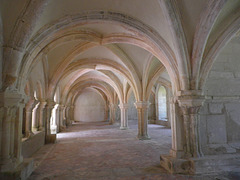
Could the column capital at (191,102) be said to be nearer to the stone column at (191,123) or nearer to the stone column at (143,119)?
the stone column at (191,123)

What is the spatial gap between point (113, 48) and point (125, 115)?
663 cm

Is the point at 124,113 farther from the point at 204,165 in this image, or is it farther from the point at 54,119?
the point at 204,165

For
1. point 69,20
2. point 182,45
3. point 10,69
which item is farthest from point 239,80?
point 10,69

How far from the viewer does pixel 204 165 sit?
3797mm

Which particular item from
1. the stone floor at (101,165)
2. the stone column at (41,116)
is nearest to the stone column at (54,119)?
the stone column at (41,116)

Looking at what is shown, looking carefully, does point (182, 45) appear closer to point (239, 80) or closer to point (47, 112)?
point (239, 80)

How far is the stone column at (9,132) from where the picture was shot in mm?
3230

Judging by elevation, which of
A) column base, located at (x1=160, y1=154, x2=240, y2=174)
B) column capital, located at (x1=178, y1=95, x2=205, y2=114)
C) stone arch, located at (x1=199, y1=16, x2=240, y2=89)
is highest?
stone arch, located at (x1=199, y1=16, x2=240, y2=89)

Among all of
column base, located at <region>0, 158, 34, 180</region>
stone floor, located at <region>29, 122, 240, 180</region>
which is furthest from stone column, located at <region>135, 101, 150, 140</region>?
column base, located at <region>0, 158, 34, 180</region>

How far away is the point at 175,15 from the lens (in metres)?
3.82

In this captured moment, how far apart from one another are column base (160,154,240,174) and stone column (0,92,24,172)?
3343mm

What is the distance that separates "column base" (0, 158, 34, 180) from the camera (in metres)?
3.13

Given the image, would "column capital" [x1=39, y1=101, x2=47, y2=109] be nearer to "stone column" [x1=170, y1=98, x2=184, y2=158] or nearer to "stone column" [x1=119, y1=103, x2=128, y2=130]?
"stone column" [x1=170, y1=98, x2=184, y2=158]

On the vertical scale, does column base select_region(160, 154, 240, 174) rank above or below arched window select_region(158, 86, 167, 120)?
below
